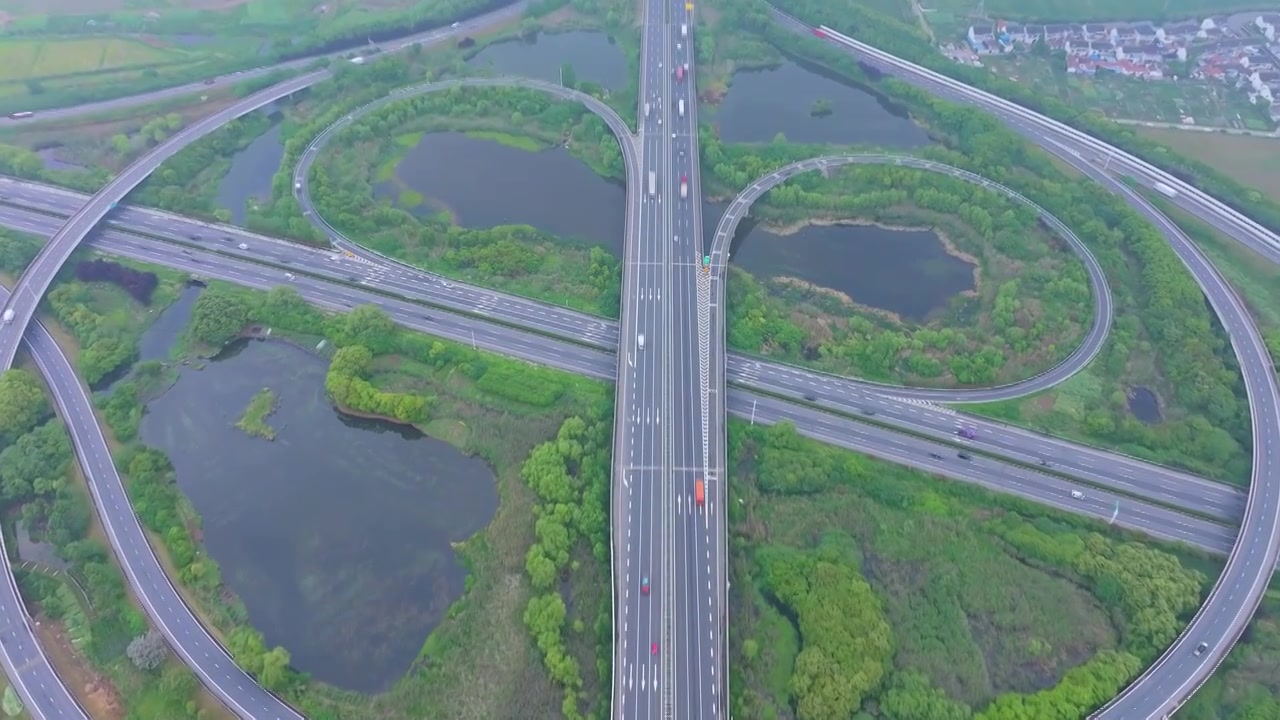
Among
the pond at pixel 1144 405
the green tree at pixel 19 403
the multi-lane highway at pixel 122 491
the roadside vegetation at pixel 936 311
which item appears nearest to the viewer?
the multi-lane highway at pixel 122 491

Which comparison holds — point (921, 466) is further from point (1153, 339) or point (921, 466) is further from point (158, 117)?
point (158, 117)

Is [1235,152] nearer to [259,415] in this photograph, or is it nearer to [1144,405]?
[1144,405]

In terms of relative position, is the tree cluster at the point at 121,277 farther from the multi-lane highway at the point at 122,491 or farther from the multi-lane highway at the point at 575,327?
the multi-lane highway at the point at 575,327

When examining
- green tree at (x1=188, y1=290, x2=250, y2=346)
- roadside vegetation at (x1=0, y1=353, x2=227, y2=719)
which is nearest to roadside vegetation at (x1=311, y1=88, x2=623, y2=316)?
green tree at (x1=188, y1=290, x2=250, y2=346)

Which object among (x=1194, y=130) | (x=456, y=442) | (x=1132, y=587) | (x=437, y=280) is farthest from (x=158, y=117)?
(x=1194, y=130)

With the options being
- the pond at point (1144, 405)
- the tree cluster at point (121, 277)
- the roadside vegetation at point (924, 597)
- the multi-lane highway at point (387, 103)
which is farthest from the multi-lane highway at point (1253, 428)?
the tree cluster at point (121, 277)
